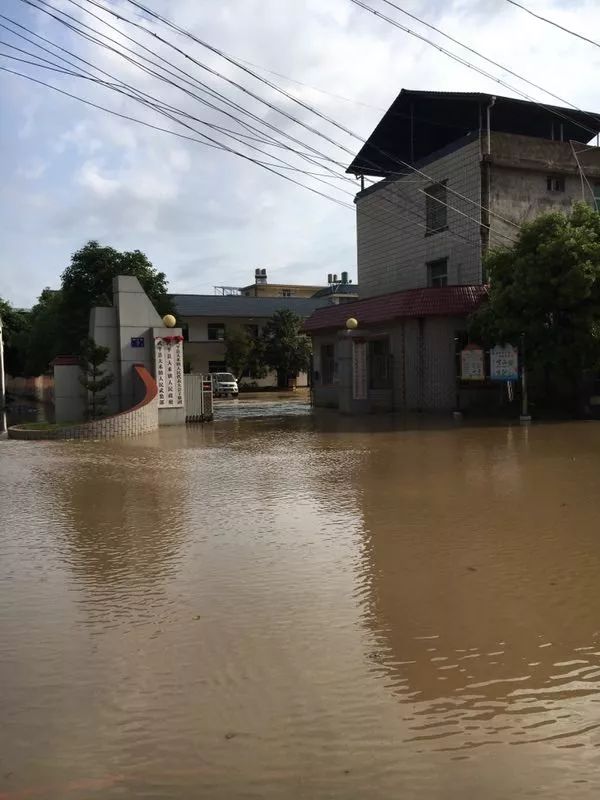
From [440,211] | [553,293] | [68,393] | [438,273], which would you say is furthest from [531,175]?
[68,393]

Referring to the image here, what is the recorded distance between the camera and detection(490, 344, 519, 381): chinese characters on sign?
17.3 metres

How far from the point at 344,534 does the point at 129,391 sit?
12.9 metres

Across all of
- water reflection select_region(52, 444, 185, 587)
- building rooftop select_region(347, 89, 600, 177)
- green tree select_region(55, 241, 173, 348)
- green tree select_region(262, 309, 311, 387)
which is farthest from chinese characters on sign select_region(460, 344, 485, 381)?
green tree select_region(262, 309, 311, 387)

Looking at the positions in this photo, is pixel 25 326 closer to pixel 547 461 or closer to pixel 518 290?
pixel 518 290

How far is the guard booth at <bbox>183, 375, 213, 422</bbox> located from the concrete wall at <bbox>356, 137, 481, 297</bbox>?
853cm

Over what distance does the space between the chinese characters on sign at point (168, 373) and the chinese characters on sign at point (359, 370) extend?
5075 millimetres

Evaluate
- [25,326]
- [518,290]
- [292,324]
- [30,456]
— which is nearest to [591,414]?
[518,290]

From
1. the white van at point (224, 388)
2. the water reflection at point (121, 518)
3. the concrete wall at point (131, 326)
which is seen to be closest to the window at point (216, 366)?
the white van at point (224, 388)

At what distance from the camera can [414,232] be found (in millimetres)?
23344

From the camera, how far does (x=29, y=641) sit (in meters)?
3.89

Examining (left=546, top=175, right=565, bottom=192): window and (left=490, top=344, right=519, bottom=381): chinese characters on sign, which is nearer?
(left=490, top=344, right=519, bottom=381): chinese characters on sign

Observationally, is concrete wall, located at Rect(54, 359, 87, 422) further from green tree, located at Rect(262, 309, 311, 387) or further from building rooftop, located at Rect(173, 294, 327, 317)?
building rooftop, located at Rect(173, 294, 327, 317)

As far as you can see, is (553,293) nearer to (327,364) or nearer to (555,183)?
(555,183)

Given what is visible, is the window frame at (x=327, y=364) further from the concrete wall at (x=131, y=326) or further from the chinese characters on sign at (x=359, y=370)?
the concrete wall at (x=131, y=326)
